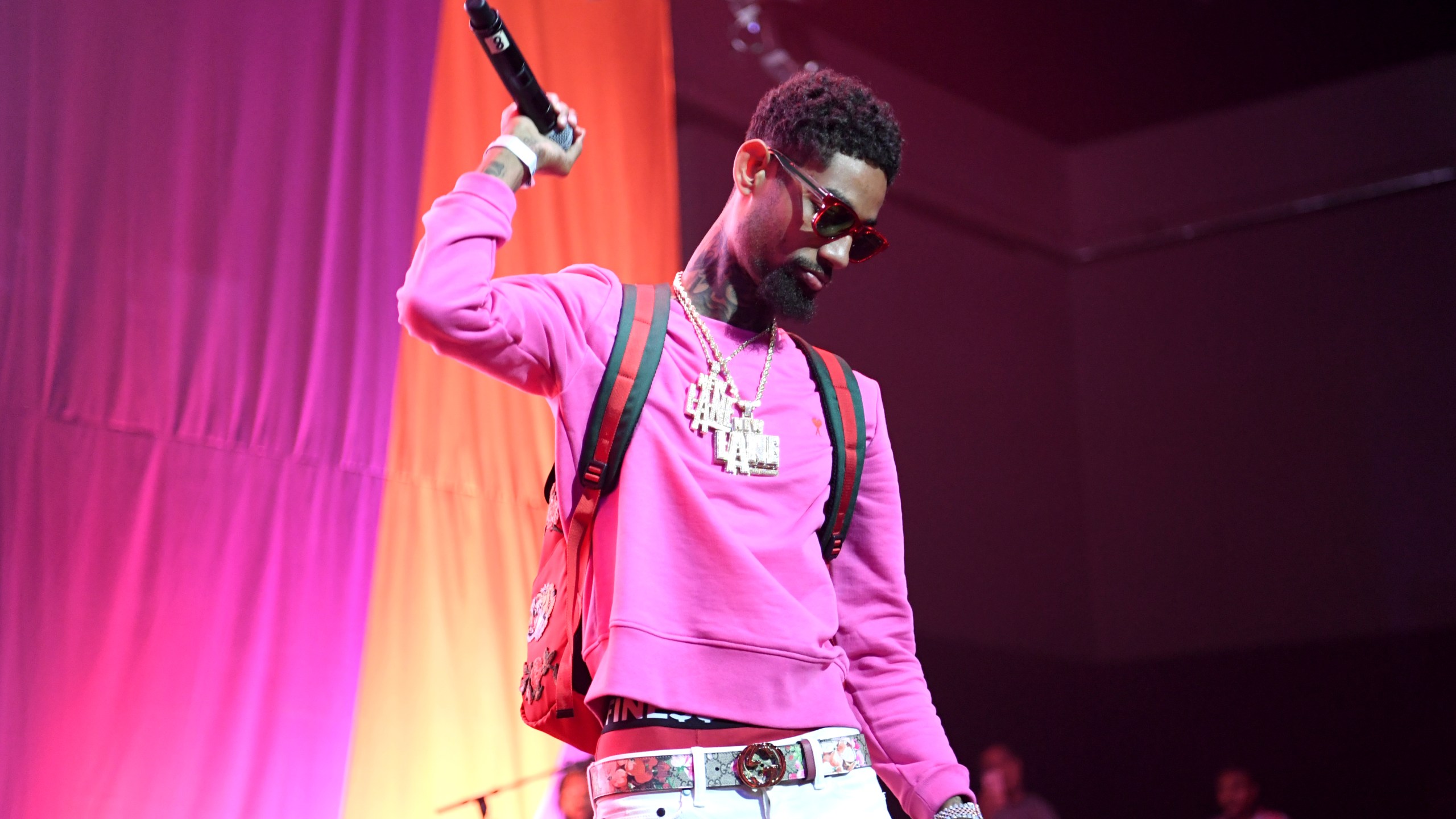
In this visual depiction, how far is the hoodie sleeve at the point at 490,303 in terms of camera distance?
4.61 feet

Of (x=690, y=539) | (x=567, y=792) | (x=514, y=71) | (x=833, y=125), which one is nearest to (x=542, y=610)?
(x=690, y=539)

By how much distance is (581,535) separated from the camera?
161cm

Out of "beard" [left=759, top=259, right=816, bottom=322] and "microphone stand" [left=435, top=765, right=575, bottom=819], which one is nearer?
"beard" [left=759, top=259, right=816, bottom=322]

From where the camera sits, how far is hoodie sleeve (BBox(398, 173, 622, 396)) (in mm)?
1404

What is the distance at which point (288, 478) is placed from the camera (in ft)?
10.4

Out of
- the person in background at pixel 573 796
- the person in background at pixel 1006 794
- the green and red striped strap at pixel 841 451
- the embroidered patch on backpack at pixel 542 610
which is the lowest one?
the person in background at pixel 1006 794

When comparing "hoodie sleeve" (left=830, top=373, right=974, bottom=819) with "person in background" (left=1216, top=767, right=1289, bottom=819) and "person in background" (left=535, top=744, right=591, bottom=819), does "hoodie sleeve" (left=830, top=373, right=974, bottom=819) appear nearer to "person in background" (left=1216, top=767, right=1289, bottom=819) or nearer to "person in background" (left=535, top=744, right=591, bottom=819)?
"person in background" (left=535, top=744, right=591, bottom=819)

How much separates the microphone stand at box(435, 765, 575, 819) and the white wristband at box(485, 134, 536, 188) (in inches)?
89.9

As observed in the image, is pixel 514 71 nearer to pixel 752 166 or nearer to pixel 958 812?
pixel 752 166

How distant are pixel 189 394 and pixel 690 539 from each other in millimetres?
1892

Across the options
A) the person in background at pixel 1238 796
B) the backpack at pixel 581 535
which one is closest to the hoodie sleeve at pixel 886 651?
the backpack at pixel 581 535

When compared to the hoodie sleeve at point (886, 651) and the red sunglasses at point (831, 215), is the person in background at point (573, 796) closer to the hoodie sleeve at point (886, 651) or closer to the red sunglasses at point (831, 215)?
the hoodie sleeve at point (886, 651)

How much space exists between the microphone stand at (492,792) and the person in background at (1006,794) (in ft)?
9.69

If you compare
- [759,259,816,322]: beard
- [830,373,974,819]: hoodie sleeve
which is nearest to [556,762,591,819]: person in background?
[830,373,974,819]: hoodie sleeve
